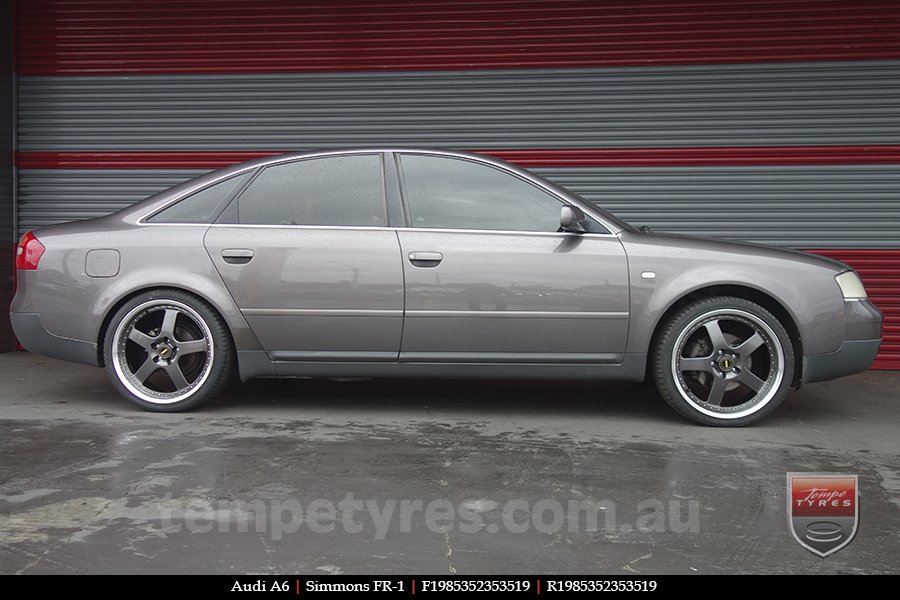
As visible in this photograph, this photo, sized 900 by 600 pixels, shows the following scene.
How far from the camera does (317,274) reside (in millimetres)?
5023

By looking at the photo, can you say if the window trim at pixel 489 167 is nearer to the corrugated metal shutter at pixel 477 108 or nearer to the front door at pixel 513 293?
the front door at pixel 513 293

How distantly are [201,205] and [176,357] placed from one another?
2.88 feet

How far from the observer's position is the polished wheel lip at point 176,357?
5086mm

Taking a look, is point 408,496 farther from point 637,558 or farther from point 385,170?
point 385,170

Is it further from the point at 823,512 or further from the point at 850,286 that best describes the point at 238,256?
the point at 850,286

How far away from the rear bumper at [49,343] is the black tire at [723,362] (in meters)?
3.19

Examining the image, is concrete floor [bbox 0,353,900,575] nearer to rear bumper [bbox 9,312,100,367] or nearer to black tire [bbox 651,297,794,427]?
black tire [bbox 651,297,794,427]

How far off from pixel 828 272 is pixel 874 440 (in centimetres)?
94

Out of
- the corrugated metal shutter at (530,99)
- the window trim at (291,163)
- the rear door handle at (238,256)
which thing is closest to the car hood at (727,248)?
the window trim at (291,163)

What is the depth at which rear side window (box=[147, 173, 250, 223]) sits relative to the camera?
5.21m

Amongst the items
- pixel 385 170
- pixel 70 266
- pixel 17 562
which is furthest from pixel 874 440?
pixel 70 266

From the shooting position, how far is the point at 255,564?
8.88ft

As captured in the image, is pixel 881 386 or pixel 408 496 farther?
pixel 881 386

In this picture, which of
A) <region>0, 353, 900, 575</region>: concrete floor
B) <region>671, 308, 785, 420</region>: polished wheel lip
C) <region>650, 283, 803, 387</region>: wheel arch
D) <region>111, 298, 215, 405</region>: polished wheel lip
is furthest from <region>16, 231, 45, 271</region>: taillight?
<region>671, 308, 785, 420</region>: polished wheel lip
